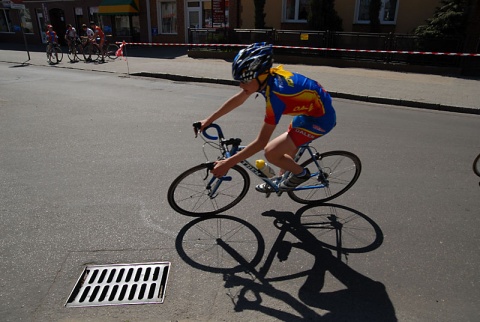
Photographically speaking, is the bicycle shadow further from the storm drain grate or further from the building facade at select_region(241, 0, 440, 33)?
the building facade at select_region(241, 0, 440, 33)

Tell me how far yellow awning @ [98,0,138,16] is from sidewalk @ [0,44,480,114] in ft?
27.4

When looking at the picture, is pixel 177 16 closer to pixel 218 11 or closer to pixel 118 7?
pixel 118 7

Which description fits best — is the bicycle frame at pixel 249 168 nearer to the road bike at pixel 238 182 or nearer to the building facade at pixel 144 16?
the road bike at pixel 238 182

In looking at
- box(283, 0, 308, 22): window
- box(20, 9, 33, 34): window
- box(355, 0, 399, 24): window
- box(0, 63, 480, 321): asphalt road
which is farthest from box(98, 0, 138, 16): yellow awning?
box(0, 63, 480, 321): asphalt road

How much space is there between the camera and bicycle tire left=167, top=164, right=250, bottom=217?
3.63 m

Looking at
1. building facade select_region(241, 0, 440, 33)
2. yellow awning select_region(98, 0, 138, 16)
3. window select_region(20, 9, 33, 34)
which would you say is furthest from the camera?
window select_region(20, 9, 33, 34)

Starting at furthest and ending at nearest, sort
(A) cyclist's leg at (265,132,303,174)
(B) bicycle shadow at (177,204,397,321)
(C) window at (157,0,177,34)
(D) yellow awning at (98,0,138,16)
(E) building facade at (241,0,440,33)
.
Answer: (C) window at (157,0,177,34), (D) yellow awning at (98,0,138,16), (E) building facade at (241,0,440,33), (A) cyclist's leg at (265,132,303,174), (B) bicycle shadow at (177,204,397,321)

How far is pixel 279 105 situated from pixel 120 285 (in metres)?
2.00

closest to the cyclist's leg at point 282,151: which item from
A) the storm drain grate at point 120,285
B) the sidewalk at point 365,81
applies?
the storm drain grate at point 120,285

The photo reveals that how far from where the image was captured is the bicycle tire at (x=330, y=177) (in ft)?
13.2

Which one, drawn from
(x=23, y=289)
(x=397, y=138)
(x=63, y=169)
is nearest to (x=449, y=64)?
(x=397, y=138)

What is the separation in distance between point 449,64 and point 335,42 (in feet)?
16.5

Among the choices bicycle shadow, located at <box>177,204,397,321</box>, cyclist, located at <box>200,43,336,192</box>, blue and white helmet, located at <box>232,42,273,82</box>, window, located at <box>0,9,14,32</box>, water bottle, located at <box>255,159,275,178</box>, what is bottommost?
bicycle shadow, located at <box>177,204,397,321</box>

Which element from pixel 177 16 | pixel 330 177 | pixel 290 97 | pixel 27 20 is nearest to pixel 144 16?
pixel 177 16
